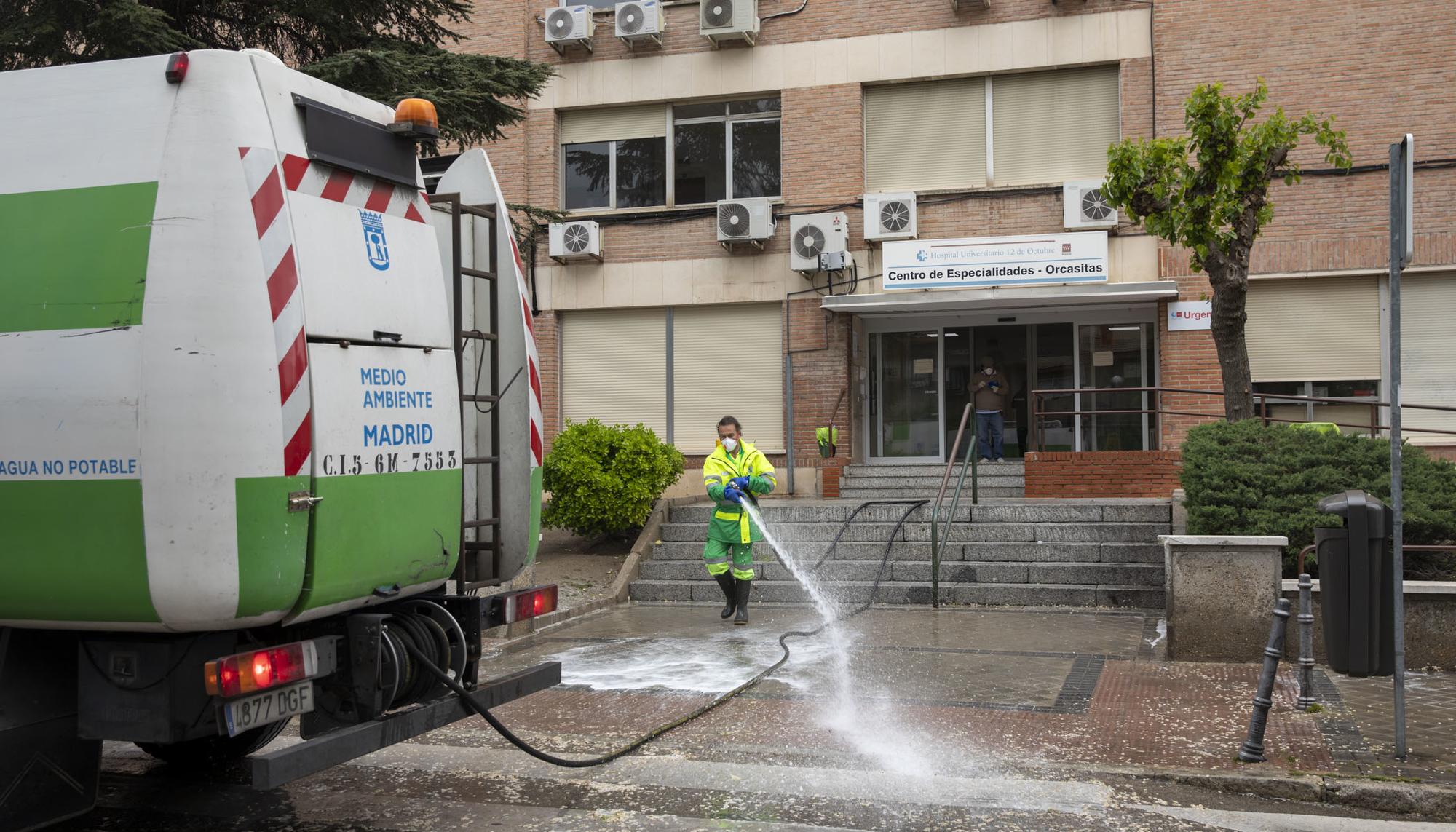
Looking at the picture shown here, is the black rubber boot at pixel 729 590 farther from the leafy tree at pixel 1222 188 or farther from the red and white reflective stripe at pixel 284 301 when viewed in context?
the red and white reflective stripe at pixel 284 301

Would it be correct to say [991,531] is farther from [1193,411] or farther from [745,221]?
[745,221]

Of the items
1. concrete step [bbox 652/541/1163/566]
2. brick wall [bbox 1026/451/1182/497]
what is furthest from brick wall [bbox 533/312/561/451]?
brick wall [bbox 1026/451/1182/497]

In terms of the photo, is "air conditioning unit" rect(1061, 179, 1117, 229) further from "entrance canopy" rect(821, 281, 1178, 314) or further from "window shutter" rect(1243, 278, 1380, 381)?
"window shutter" rect(1243, 278, 1380, 381)

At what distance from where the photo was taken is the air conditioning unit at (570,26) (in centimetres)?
1808

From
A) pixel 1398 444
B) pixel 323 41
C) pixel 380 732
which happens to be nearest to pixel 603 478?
pixel 323 41

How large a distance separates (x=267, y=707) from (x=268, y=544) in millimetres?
605

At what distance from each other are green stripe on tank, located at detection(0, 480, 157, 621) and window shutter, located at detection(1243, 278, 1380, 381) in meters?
14.9

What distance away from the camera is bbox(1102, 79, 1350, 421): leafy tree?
34.6 feet

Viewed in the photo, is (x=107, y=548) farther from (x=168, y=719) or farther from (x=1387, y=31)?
(x=1387, y=31)

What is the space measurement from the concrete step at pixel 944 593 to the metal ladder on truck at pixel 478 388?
6.84m

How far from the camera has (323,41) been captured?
1234 cm

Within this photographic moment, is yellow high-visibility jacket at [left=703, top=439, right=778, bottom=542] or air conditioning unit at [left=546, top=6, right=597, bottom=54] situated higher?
air conditioning unit at [left=546, top=6, right=597, bottom=54]

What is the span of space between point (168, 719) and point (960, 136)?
14.9 metres

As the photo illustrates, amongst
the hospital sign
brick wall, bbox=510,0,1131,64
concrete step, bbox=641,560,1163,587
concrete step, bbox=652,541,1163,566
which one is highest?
brick wall, bbox=510,0,1131,64
